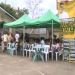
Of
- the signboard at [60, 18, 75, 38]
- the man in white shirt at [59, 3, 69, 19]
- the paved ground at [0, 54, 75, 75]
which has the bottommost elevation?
the paved ground at [0, 54, 75, 75]

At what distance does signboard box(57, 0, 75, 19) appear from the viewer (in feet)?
49.3

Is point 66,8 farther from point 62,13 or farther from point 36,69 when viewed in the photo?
point 36,69

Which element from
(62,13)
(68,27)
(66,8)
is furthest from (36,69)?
(66,8)

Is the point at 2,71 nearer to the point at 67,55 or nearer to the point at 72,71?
the point at 72,71

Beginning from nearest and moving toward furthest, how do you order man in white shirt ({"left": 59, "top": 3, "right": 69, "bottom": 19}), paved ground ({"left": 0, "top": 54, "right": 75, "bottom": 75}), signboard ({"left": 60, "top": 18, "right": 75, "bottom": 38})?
paved ground ({"left": 0, "top": 54, "right": 75, "bottom": 75}) → signboard ({"left": 60, "top": 18, "right": 75, "bottom": 38}) → man in white shirt ({"left": 59, "top": 3, "right": 69, "bottom": 19})

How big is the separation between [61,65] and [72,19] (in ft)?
10.4

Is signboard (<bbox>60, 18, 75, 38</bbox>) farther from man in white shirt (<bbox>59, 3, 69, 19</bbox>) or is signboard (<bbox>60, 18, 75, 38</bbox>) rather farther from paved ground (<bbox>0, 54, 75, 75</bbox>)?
paved ground (<bbox>0, 54, 75, 75</bbox>)

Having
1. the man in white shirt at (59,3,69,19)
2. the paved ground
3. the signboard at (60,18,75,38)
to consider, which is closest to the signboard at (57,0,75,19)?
the man in white shirt at (59,3,69,19)

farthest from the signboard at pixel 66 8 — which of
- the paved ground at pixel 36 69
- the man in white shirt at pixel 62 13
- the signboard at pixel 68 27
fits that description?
the paved ground at pixel 36 69

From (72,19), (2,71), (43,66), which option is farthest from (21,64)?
(72,19)

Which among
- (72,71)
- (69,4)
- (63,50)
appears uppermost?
(69,4)

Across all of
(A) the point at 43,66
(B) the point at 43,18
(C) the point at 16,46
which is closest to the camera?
(A) the point at 43,66

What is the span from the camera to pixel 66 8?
1537 centimetres

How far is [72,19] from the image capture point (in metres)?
15.0
